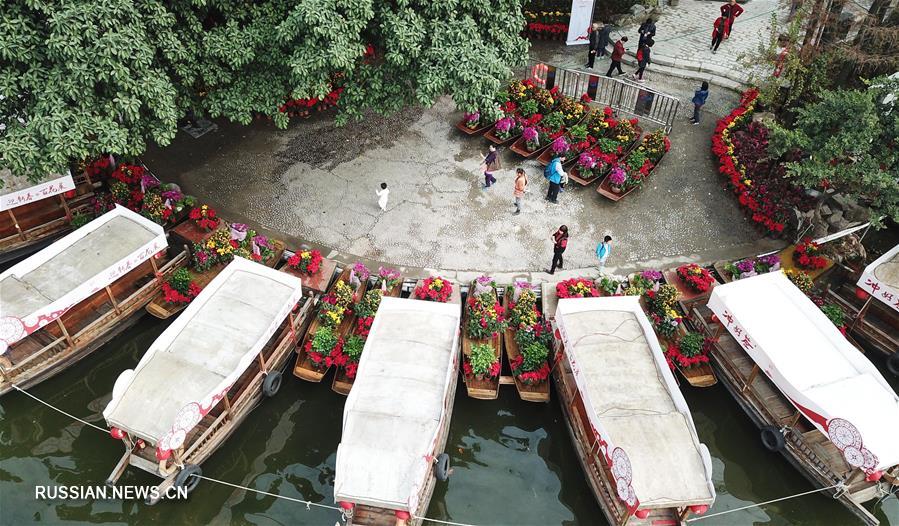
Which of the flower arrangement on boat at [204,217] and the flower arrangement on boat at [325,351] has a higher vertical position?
the flower arrangement on boat at [204,217]

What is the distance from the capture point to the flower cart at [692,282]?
16.5m

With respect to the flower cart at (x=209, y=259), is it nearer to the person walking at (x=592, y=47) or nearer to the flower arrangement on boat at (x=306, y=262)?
the flower arrangement on boat at (x=306, y=262)

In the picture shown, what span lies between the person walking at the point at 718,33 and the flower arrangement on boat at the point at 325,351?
18.8m

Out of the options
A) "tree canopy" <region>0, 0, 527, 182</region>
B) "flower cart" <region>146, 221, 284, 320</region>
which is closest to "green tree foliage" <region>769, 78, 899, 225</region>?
"tree canopy" <region>0, 0, 527, 182</region>

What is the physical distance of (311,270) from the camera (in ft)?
55.0

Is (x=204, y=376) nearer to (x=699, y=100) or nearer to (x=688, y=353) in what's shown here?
(x=688, y=353)

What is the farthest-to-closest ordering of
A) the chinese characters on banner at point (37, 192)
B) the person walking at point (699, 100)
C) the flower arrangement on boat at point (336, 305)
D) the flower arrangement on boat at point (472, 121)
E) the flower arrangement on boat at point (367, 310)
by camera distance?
the flower arrangement on boat at point (472, 121) < the person walking at point (699, 100) < the chinese characters on banner at point (37, 192) < the flower arrangement on boat at point (336, 305) < the flower arrangement on boat at point (367, 310)

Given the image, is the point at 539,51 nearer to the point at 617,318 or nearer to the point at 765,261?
the point at 765,261

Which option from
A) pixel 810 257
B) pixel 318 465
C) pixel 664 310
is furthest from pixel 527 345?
pixel 810 257

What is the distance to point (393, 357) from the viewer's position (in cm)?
1344

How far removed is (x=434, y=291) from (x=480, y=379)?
2.43 meters

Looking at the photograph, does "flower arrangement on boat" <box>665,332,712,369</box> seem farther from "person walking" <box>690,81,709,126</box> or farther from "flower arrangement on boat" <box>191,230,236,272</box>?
"flower arrangement on boat" <box>191,230,236,272</box>

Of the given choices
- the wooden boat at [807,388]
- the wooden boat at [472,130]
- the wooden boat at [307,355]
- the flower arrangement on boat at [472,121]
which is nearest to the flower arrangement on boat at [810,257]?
the wooden boat at [807,388]

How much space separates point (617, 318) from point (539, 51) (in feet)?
48.3
